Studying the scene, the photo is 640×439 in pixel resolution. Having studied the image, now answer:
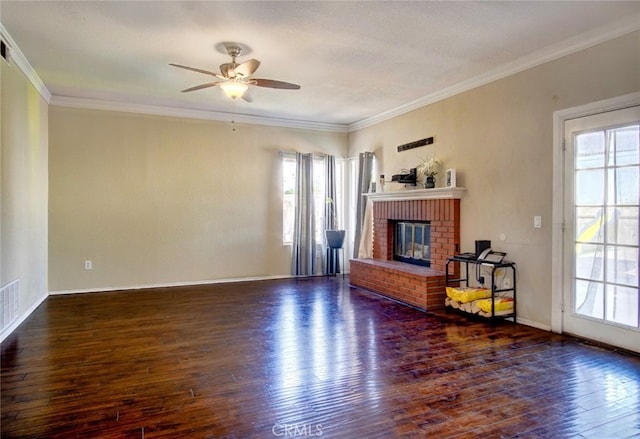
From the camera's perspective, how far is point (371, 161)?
689 centimetres

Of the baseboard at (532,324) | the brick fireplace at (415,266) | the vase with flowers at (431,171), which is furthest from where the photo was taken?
the vase with flowers at (431,171)

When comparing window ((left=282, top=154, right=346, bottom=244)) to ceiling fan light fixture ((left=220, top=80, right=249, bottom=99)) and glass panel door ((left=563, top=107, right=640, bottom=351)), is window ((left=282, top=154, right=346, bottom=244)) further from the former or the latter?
glass panel door ((left=563, top=107, right=640, bottom=351))

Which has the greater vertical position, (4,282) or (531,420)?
(4,282)

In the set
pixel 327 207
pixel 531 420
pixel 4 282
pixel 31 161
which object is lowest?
pixel 531 420

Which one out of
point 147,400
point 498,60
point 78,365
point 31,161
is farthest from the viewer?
point 31,161

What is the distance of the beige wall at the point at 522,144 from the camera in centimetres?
358

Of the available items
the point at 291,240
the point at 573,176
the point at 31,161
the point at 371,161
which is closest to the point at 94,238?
the point at 31,161

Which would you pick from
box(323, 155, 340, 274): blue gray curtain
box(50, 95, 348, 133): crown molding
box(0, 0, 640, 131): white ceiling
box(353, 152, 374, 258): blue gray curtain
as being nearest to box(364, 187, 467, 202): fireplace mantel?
box(353, 152, 374, 258): blue gray curtain

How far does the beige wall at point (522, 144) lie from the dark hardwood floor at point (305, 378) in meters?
0.84

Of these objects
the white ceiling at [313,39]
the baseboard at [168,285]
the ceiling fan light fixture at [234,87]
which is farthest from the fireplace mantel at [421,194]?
the ceiling fan light fixture at [234,87]

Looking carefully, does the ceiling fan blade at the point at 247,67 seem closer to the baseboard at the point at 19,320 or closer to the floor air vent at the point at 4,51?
the floor air vent at the point at 4,51

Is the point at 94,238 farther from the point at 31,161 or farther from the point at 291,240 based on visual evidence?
the point at 291,240

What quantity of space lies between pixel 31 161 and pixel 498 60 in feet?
17.7

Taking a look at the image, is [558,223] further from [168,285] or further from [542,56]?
[168,285]
